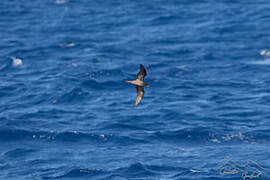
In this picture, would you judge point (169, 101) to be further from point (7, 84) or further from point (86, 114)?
point (7, 84)

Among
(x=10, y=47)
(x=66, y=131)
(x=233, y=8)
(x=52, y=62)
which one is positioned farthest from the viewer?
(x=233, y=8)

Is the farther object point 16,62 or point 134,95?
point 16,62

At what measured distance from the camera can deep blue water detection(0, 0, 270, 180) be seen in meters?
38.7

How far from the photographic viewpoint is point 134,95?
5075 centimetres

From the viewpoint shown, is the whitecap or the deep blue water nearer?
the deep blue water

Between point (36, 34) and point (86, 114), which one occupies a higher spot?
point (36, 34)

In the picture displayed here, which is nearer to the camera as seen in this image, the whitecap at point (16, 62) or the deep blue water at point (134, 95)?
the deep blue water at point (134, 95)

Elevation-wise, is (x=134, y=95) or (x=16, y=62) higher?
(x=16, y=62)

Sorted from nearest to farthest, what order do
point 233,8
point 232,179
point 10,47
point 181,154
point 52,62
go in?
point 232,179
point 181,154
point 52,62
point 10,47
point 233,8

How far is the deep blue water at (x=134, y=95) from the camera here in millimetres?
38688

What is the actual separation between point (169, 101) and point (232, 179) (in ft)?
47.7

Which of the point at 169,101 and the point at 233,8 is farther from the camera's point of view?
the point at 233,8

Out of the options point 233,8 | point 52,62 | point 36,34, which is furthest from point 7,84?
point 233,8

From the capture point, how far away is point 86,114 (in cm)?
4653
